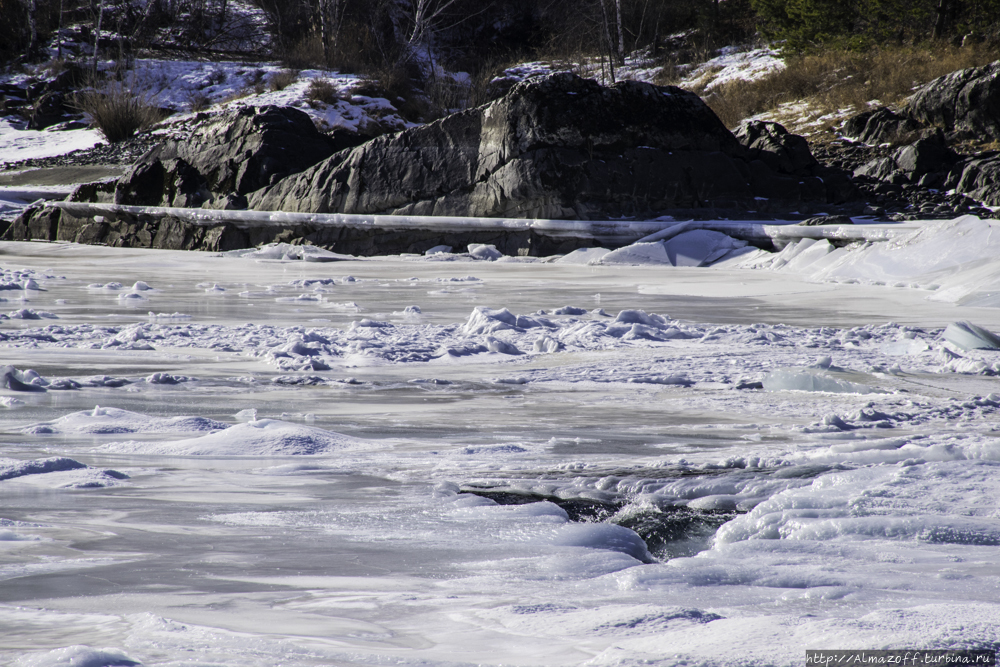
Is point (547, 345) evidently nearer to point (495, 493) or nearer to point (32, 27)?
point (495, 493)

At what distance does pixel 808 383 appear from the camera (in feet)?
7.86

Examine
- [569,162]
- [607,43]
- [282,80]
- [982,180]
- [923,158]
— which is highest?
[607,43]

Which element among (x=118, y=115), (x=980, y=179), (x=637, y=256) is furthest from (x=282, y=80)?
(x=980, y=179)

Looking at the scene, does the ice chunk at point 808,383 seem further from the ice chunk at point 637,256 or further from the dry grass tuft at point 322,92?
the dry grass tuft at point 322,92

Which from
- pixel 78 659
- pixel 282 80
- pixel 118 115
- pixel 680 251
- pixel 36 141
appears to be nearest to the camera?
pixel 78 659

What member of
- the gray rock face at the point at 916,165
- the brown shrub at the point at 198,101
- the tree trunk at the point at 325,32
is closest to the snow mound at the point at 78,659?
the gray rock face at the point at 916,165

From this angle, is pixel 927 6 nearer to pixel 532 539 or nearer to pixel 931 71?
pixel 931 71

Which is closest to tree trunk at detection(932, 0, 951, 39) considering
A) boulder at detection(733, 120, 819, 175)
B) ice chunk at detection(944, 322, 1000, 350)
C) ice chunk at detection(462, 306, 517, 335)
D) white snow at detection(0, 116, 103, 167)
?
boulder at detection(733, 120, 819, 175)

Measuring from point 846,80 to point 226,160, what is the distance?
10.3 meters

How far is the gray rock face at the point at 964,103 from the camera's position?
1033 cm

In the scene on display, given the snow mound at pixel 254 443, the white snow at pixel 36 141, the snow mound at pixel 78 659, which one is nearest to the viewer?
the snow mound at pixel 78 659

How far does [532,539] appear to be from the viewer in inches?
51.6

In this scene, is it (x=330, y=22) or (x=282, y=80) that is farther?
(x=330, y=22)

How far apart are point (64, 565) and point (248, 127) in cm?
955
